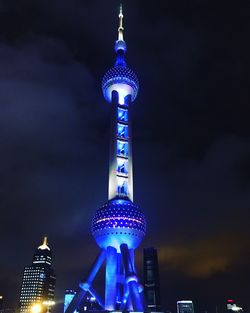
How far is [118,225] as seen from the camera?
7731cm

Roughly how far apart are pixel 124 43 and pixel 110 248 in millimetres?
58415

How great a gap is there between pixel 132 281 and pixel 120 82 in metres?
50.1

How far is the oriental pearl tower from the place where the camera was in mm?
72819

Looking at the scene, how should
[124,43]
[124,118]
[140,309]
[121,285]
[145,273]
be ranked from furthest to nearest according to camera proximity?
[145,273], [124,43], [124,118], [121,285], [140,309]

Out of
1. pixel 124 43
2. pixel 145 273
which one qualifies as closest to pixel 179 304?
pixel 145 273

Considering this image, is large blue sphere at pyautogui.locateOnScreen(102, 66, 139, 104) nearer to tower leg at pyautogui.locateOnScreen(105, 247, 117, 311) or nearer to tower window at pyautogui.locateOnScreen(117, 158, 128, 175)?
tower window at pyautogui.locateOnScreen(117, 158, 128, 175)

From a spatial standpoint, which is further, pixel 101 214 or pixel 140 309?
pixel 101 214

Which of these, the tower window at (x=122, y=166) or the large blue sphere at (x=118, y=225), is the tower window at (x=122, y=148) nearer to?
the tower window at (x=122, y=166)

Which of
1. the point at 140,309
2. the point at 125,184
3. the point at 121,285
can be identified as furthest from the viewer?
the point at 125,184

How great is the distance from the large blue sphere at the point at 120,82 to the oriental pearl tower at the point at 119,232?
4.45 meters

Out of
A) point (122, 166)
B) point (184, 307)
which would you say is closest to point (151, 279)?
point (184, 307)

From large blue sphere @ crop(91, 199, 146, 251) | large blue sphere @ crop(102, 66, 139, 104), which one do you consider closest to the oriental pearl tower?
large blue sphere @ crop(91, 199, 146, 251)

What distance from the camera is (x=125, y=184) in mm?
84938

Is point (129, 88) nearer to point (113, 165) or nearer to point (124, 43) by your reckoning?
point (124, 43)
